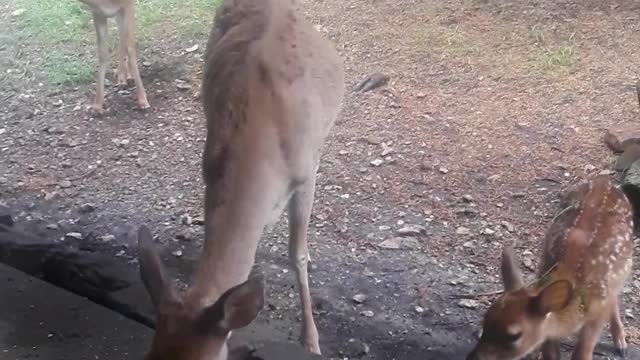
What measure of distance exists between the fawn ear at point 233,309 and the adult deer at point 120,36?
3690 mm

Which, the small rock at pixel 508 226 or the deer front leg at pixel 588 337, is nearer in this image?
the deer front leg at pixel 588 337

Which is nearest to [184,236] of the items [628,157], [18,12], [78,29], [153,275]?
[153,275]

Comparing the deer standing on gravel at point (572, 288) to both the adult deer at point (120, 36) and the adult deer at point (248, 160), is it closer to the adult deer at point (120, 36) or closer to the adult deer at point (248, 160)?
the adult deer at point (248, 160)

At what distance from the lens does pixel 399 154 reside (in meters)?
5.54

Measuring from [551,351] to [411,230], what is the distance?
1.22 m

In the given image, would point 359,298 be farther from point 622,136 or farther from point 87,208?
point 622,136

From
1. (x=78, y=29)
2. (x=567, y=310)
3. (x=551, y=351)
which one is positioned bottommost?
(x=78, y=29)

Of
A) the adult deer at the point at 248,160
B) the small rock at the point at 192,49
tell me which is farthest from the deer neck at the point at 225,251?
the small rock at the point at 192,49

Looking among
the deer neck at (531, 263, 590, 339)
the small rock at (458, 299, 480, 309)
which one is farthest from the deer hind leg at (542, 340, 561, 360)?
the small rock at (458, 299, 480, 309)

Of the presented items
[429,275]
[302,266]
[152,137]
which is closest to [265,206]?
[302,266]

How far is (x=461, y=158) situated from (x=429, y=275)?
3.85 ft

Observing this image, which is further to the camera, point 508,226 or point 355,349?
point 508,226

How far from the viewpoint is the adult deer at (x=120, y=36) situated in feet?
21.4

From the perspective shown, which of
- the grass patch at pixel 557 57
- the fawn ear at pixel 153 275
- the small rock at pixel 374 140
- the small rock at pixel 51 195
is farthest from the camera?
the grass patch at pixel 557 57
